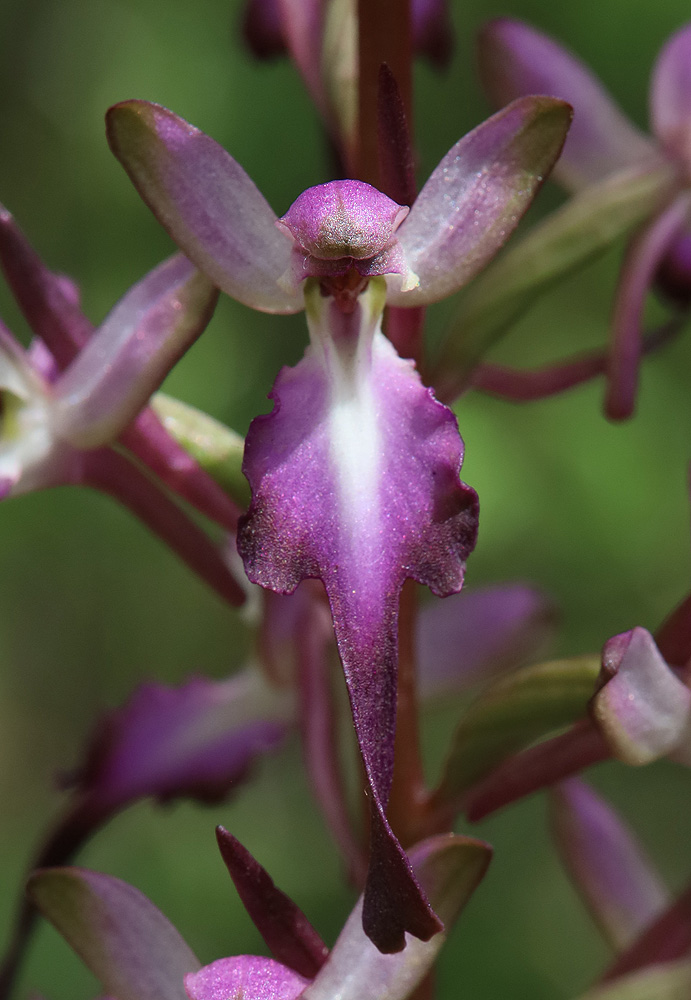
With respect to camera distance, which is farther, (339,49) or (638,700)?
(339,49)

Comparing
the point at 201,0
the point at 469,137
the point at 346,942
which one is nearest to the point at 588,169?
the point at 469,137

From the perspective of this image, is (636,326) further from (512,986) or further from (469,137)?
(512,986)

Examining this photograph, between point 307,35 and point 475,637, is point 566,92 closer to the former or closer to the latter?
point 307,35

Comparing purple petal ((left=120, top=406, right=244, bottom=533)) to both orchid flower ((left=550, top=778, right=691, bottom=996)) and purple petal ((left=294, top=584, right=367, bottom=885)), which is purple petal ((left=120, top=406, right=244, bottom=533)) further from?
orchid flower ((left=550, top=778, right=691, bottom=996))

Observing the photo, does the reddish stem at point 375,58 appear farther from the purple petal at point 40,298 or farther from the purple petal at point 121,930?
the purple petal at point 121,930

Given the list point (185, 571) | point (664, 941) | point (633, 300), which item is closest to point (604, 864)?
point (664, 941)

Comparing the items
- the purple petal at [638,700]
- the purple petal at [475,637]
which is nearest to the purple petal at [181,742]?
the purple petal at [475,637]
